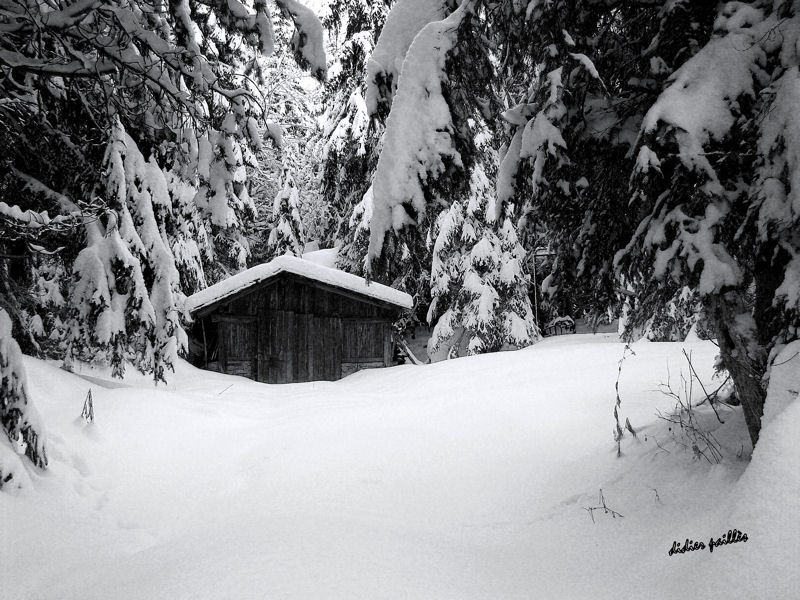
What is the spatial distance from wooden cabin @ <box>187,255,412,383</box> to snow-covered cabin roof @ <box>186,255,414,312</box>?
0.03m

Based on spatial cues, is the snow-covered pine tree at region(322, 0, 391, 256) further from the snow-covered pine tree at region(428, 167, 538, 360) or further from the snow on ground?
the snow on ground

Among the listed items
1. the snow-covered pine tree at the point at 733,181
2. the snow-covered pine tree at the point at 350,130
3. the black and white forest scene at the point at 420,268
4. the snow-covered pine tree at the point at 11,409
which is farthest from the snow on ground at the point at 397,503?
the snow-covered pine tree at the point at 350,130

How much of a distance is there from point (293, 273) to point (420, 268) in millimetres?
11465

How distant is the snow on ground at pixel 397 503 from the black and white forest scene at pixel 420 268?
3 cm

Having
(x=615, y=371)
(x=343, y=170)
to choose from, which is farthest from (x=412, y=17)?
(x=343, y=170)

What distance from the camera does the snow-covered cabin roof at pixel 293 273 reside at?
15336 millimetres

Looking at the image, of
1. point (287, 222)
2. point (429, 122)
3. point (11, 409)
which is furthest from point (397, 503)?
point (287, 222)

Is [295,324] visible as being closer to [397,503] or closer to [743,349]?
[397,503]

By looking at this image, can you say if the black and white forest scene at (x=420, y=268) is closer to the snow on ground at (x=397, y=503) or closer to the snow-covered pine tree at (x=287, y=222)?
the snow on ground at (x=397, y=503)

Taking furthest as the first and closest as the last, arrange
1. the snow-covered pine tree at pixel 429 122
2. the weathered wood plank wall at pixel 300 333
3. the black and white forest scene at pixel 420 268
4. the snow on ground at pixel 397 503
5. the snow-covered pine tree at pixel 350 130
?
the snow-covered pine tree at pixel 350 130 < the weathered wood plank wall at pixel 300 333 < the snow-covered pine tree at pixel 429 122 < the black and white forest scene at pixel 420 268 < the snow on ground at pixel 397 503

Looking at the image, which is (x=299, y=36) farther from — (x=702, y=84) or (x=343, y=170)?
(x=343, y=170)

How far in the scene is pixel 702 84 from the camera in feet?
11.1
